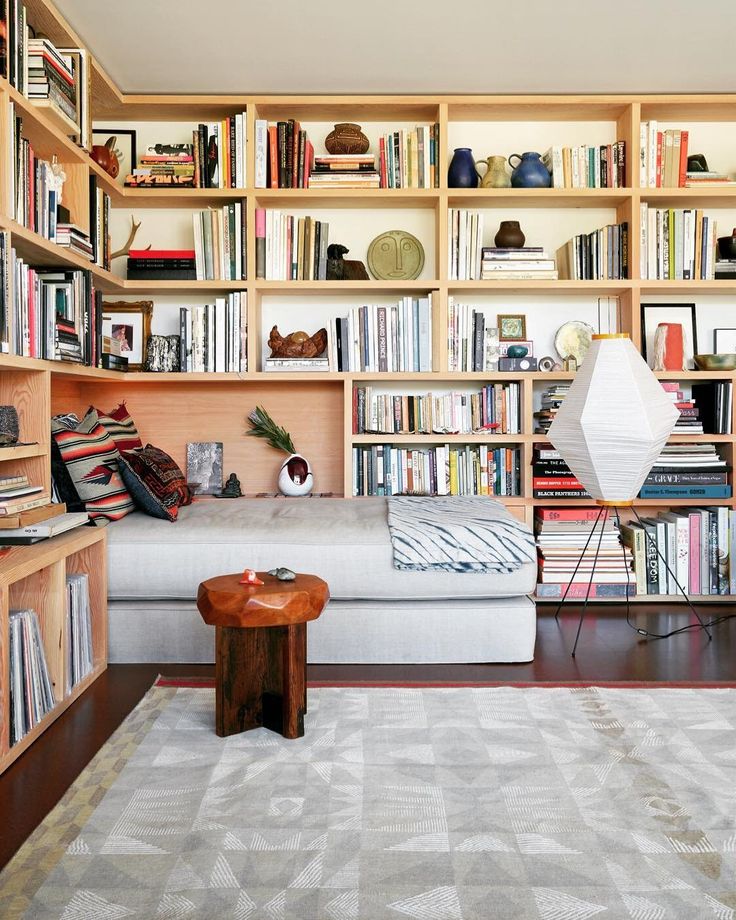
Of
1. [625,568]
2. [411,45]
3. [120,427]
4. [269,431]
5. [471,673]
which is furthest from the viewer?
[269,431]

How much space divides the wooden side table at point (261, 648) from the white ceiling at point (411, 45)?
2.29 meters

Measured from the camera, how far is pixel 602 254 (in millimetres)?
4039

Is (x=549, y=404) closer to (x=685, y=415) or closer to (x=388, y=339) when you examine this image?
(x=685, y=415)

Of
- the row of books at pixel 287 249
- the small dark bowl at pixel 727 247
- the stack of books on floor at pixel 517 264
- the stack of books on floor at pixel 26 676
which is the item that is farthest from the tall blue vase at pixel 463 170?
the stack of books on floor at pixel 26 676

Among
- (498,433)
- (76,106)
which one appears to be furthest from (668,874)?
(76,106)

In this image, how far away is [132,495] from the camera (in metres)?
3.20

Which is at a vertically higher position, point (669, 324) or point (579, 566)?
point (669, 324)

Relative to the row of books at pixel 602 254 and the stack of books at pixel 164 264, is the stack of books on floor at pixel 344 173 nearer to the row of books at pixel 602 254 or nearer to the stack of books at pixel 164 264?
the stack of books at pixel 164 264

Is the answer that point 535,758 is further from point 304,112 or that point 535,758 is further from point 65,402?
point 304,112

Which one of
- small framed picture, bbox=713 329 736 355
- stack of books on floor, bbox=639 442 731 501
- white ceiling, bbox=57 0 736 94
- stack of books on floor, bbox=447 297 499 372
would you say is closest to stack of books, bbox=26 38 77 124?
white ceiling, bbox=57 0 736 94

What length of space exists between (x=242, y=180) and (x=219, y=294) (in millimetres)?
590

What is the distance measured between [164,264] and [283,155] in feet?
2.57

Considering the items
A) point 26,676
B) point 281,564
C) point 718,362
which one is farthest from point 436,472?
point 26,676

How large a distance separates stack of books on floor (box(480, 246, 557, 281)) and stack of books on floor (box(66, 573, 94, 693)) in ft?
7.91
